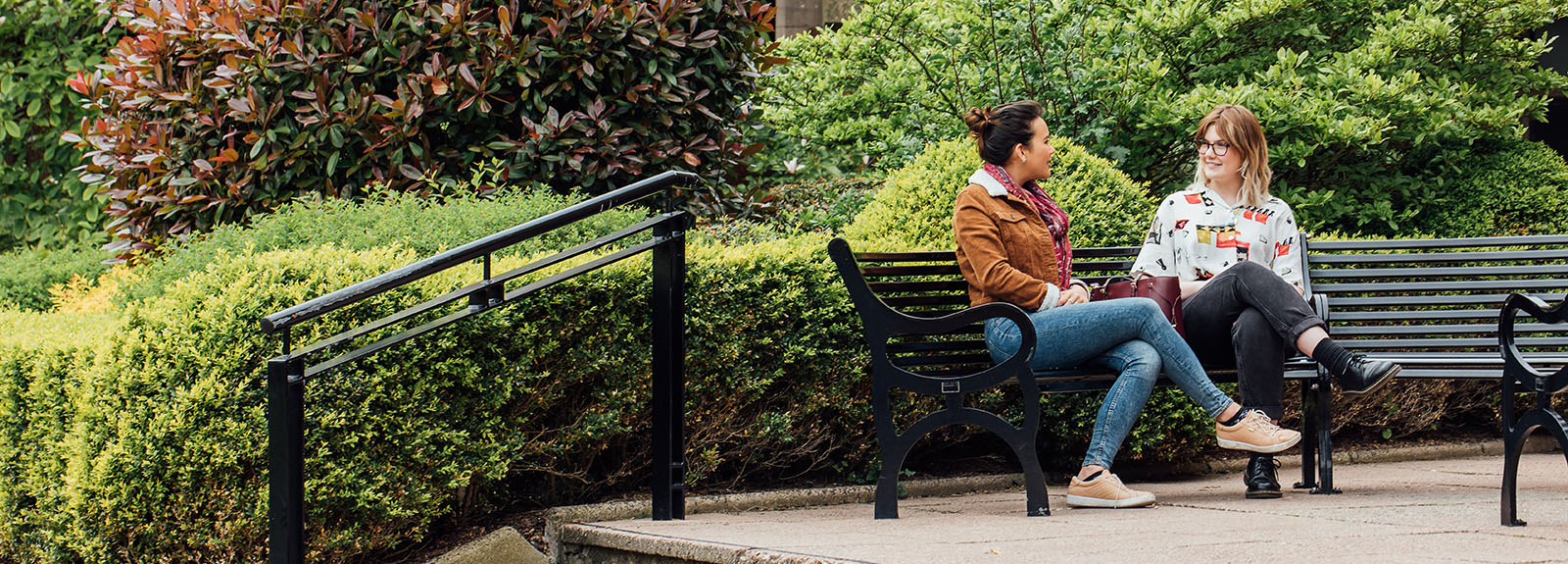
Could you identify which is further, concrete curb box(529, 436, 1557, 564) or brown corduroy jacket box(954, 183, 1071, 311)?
brown corduroy jacket box(954, 183, 1071, 311)

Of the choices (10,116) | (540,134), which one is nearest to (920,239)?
(540,134)

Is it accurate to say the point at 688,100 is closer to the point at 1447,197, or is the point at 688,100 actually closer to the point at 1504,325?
the point at 1504,325

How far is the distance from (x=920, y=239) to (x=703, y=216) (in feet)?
4.54

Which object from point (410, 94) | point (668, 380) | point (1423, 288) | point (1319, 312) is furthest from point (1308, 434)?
Answer: point (410, 94)

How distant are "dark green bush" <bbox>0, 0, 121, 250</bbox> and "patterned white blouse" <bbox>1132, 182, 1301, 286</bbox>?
8.66 meters

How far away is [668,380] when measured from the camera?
13.5 ft

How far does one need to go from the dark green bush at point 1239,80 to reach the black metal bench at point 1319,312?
144 cm

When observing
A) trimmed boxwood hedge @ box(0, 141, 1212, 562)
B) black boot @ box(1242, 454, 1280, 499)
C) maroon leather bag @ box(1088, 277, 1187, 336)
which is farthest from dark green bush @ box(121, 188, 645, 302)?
black boot @ box(1242, 454, 1280, 499)

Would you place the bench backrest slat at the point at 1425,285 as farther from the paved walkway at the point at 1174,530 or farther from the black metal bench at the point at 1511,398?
the black metal bench at the point at 1511,398

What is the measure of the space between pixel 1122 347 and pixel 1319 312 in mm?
987

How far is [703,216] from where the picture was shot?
20.9 ft

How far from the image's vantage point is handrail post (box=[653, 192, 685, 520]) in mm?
4129

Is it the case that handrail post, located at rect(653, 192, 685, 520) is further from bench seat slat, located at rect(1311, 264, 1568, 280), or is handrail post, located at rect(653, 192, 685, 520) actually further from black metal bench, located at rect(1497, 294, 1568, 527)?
bench seat slat, located at rect(1311, 264, 1568, 280)

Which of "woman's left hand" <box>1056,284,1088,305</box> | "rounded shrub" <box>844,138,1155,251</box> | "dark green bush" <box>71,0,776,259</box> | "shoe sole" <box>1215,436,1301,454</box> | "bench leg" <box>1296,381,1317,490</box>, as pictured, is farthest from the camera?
"dark green bush" <box>71,0,776,259</box>
